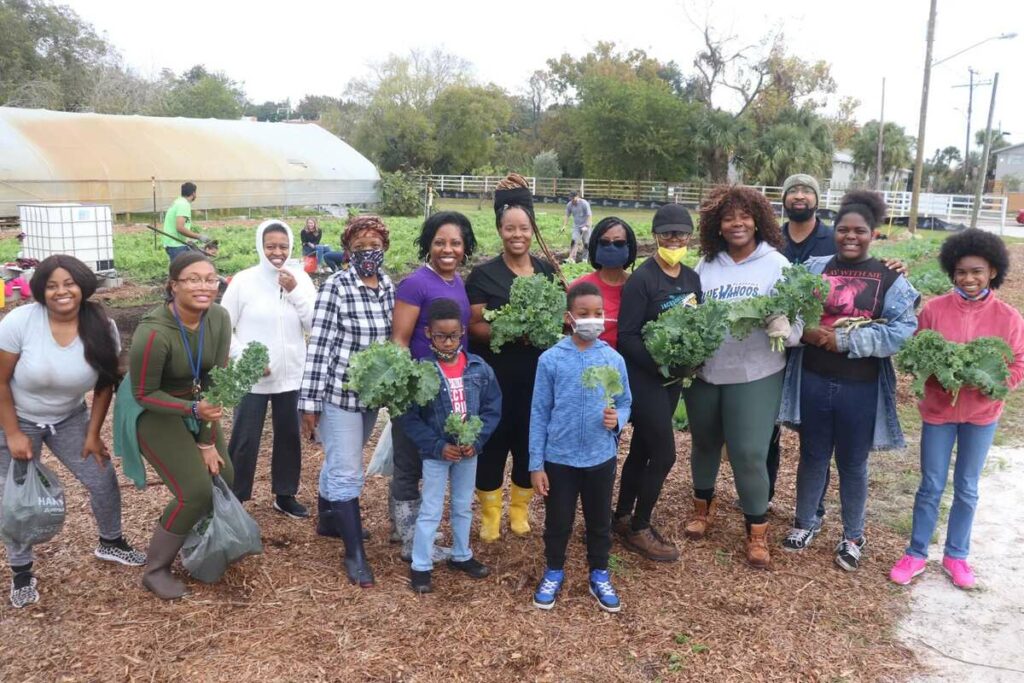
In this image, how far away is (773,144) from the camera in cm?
4353

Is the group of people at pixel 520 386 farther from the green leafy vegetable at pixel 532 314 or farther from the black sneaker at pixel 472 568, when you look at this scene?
the green leafy vegetable at pixel 532 314

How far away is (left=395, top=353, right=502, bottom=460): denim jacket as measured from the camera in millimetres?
4070

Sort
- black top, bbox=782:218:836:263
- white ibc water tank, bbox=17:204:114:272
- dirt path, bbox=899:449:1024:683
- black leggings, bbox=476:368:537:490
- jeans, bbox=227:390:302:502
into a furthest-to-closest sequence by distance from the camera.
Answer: white ibc water tank, bbox=17:204:114:272
black top, bbox=782:218:836:263
jeans, bbox=227:390:302:502
black leggings, bbox=476:368:537:490
dirt path, bbox=899:449:1024:683

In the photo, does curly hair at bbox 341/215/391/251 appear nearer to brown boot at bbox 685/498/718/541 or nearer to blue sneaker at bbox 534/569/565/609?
blue sneaker at bbox 534/569/565/609

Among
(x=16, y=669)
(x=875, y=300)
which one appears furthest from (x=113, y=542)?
(x=875, y=300)

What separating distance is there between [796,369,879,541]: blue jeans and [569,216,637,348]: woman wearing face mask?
1164 millimetres

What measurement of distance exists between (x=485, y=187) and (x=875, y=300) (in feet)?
144

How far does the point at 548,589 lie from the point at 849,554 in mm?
1847

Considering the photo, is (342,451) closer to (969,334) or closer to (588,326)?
(588,326)

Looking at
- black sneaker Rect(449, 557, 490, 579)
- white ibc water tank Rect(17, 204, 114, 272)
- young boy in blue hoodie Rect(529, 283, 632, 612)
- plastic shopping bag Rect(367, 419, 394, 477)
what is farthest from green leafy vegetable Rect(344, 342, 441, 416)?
white ibc water tank Rect(17, 204, 114, 272)

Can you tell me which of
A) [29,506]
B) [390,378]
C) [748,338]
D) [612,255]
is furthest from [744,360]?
[29,506]

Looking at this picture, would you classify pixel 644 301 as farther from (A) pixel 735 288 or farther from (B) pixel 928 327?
(B) pixel 928 327

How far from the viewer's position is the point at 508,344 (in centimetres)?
452

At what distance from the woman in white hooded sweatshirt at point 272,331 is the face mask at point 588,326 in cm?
188
